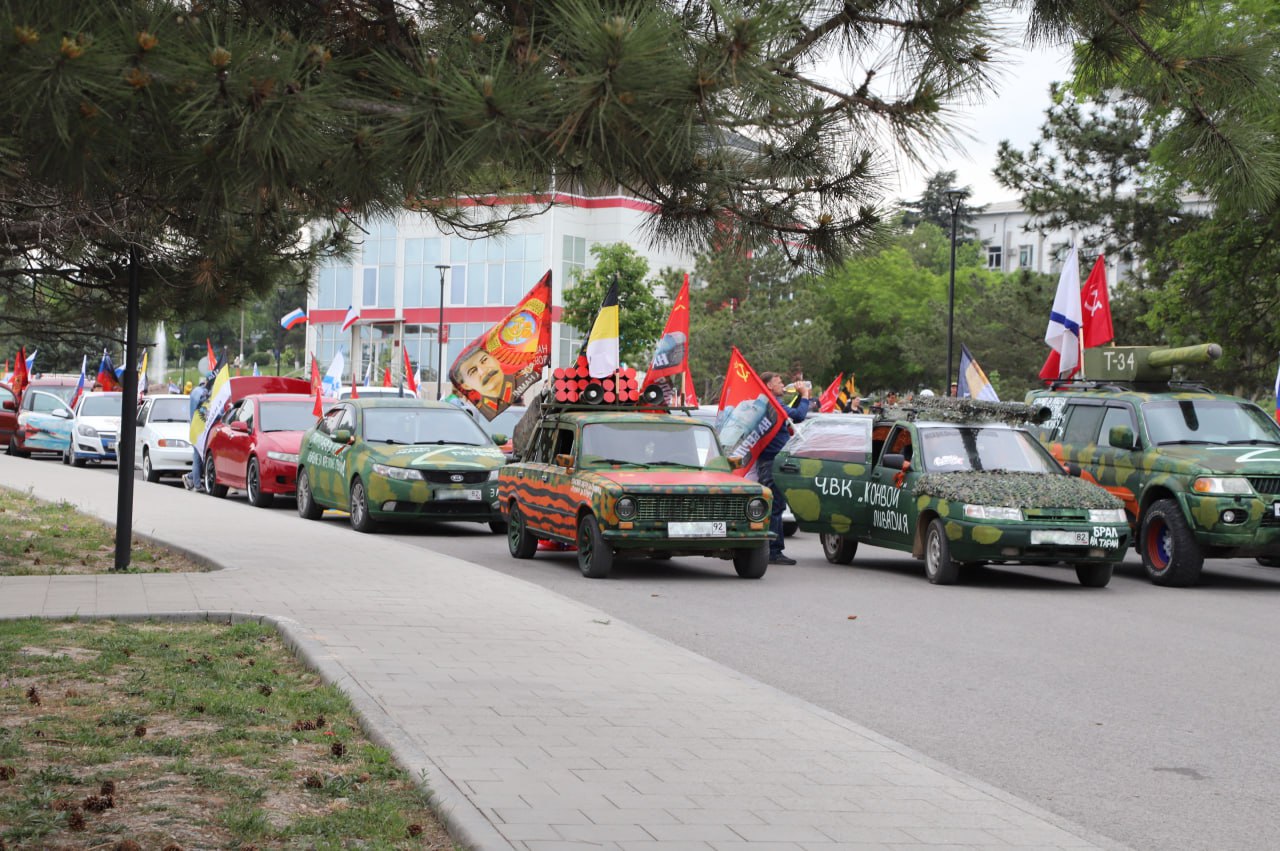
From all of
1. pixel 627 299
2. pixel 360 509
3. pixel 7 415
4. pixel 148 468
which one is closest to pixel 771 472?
pixel 360 509

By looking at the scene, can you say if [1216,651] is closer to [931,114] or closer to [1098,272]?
[931,114]

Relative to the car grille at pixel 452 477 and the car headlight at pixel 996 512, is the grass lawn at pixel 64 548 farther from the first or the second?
the car headlight at pixel 996 512

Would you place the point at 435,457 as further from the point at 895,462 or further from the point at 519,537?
the point at 895,462

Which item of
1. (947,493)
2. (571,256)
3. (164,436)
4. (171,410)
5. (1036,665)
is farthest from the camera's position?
(571,256)

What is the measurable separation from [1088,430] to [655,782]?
1290 cm

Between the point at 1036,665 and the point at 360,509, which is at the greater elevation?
the point at 360,509

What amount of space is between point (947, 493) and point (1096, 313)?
24.6 feet

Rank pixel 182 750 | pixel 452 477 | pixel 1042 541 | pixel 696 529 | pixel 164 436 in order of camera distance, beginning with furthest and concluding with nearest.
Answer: pixel 164 436
pixel 452 477
pixel 696 529
pixel 1042 541
pixel 182 750

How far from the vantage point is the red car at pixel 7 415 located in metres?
43.2

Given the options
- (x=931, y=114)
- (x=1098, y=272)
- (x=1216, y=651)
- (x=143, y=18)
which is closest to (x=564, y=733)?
(x=931, y=114)

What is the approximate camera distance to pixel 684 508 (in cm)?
1546

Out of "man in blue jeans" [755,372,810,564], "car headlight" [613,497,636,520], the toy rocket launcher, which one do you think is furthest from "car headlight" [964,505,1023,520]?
the toy rocket launcher

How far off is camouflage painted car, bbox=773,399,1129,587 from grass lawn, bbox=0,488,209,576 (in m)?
6.85

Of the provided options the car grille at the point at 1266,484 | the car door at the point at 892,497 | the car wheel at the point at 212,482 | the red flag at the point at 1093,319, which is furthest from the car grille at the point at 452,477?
the car grille at the point at 1266,484
